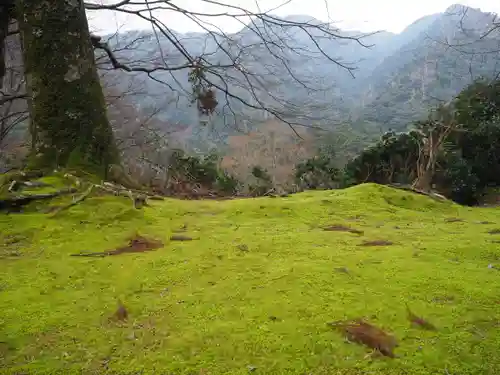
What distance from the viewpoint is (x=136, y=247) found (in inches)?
86.8

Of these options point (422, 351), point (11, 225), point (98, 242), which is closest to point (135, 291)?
point (98, 242)

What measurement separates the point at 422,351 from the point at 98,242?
166 cm

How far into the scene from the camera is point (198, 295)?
159cm

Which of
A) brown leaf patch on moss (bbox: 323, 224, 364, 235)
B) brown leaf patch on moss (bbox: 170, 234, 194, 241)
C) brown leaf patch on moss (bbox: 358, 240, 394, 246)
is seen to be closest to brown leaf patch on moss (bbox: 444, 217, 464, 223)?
brown leaf patch on moss (bbox: 323, 224, 364, 235)

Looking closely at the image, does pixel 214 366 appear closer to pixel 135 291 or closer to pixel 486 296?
pixel 135 291

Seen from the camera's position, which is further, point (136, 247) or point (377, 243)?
point (377, 243)

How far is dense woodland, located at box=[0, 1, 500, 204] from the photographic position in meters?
3.18

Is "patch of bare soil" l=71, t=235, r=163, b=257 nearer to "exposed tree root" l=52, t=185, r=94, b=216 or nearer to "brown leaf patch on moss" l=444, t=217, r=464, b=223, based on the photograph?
"exposed tree root" l=52, t=185, r=94, b=216

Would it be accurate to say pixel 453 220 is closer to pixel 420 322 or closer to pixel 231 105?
pixel 420 322

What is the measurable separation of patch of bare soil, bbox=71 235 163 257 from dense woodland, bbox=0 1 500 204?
1225 mm

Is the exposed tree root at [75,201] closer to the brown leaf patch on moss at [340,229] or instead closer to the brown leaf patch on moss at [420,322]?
the brown leaf patch on moss at [340,229]

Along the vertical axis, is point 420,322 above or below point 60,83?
below

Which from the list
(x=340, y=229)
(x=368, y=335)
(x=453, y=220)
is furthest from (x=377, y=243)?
(x=453, y=220)

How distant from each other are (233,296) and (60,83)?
231 cm
